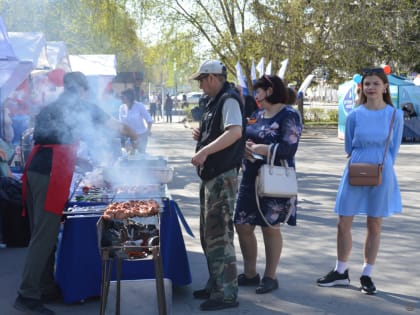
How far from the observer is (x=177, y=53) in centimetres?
2766

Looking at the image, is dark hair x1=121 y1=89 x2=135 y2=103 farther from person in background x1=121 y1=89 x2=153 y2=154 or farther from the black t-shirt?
the black t-shirt

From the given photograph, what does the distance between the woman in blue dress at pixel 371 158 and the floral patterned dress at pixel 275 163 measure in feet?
1.53

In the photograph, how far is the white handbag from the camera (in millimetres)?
4914

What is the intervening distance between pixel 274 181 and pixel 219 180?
0.45 meters

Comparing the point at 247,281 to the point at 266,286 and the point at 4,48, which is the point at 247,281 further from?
the point at 4,48

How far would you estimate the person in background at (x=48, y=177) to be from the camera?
468 centimetres

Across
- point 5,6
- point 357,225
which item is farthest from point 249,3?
point 357,225

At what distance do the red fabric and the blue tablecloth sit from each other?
0.28 metres

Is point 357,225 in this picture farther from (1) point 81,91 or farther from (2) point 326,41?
(2) point 326,41

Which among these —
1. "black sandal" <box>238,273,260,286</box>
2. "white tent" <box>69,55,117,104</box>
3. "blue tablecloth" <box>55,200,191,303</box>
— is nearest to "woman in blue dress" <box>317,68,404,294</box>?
"black sandal" <box>238,273,260,286</box>

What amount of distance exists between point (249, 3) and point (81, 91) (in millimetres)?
23004

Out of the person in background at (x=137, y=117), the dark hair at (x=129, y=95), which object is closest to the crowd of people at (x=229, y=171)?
the person in background at (x=137, y=117)

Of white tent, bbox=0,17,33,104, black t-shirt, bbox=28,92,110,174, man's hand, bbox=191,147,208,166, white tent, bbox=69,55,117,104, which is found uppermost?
white tent, bbox=69,55,117,104

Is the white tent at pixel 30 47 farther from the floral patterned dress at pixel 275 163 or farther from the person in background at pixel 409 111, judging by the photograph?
the person in background at pixel 409 111
